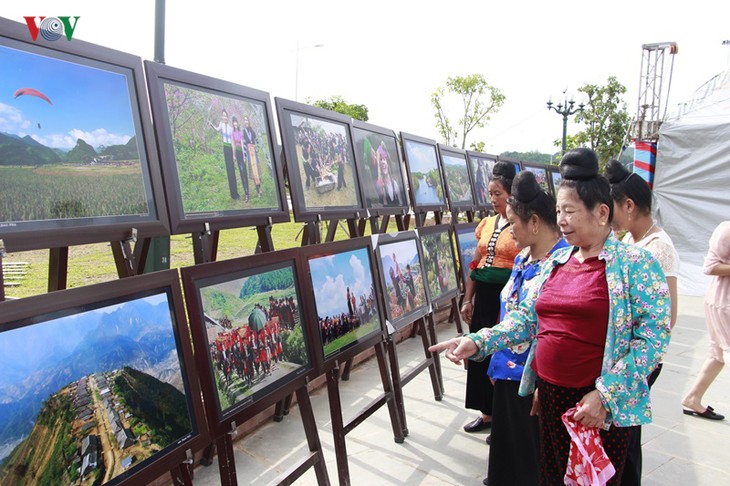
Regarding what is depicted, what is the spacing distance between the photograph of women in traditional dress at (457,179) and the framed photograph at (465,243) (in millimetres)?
403

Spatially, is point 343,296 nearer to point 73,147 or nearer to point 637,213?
point 73,147

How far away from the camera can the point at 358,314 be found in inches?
116

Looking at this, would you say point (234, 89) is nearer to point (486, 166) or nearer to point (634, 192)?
point (634, 192)

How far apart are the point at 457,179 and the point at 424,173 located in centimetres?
82

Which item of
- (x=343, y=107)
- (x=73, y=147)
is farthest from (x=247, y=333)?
(x=343, y=107)

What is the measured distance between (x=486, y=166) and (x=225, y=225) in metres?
4.59

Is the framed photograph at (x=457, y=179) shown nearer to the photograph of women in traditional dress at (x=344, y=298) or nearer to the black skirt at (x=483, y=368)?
the black skirt at (x=483, y=368)

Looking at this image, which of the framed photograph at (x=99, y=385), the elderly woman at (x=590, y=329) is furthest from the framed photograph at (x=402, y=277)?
the framed photograph at (x=99, y=385)

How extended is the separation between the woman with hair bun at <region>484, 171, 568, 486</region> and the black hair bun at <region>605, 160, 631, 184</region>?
0.51 m

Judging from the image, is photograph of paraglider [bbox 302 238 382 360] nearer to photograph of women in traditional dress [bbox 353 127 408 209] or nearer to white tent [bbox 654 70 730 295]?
photograph of women in traditional dress [bbox 353 127 408 209]

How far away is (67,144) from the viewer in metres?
1.66

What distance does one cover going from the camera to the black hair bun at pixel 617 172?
278cm

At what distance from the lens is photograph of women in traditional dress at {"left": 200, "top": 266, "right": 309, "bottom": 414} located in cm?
195

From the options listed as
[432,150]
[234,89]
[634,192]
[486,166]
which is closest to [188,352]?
[234,89]
